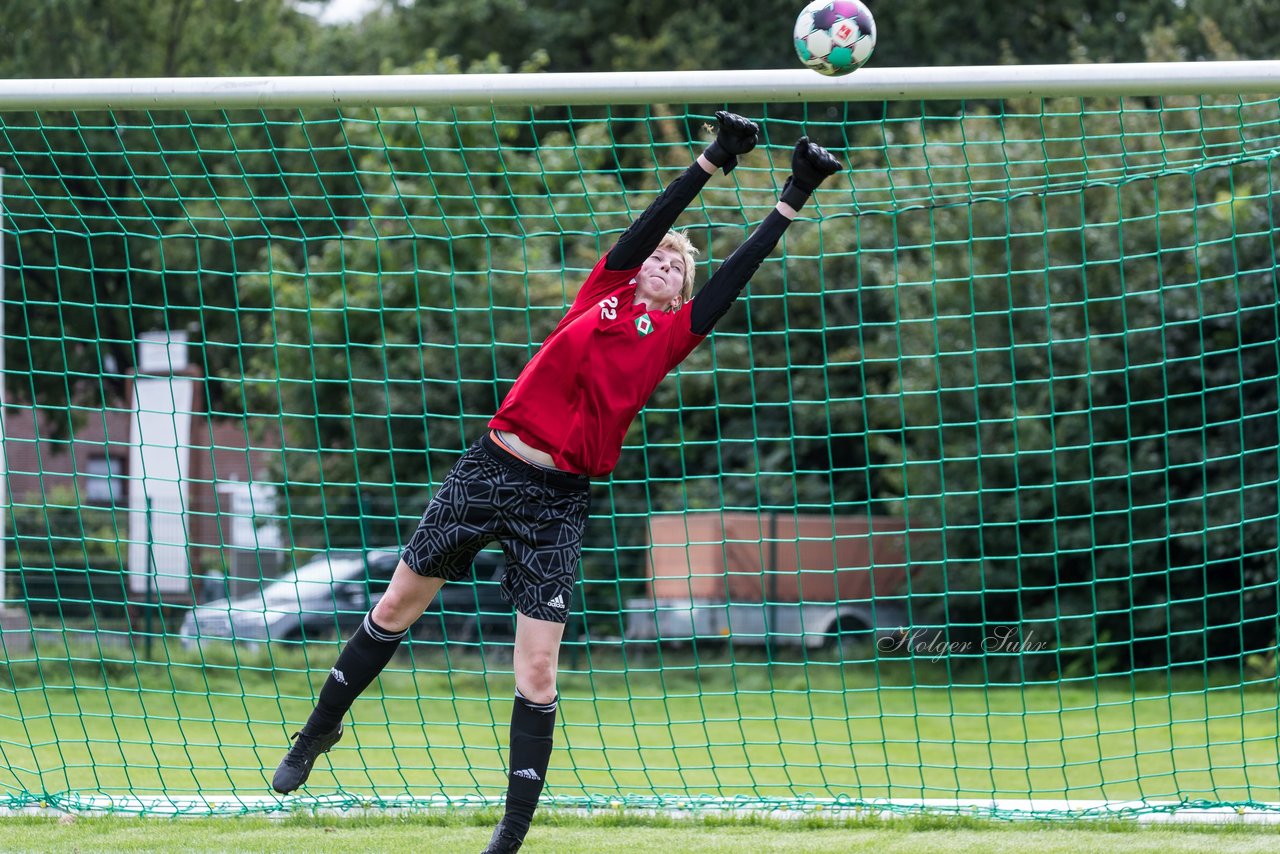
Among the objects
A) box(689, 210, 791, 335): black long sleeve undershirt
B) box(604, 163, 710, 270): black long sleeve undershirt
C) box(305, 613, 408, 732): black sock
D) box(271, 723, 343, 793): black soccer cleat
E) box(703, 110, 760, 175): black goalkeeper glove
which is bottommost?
box(271, 723, 343, 793): black soccer cleat

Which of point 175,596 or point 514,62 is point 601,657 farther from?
point 514,62

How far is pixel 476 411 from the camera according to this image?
1449 centimetres

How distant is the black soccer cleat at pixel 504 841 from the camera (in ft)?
11.8

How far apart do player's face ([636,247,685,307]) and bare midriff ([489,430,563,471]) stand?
560 mm

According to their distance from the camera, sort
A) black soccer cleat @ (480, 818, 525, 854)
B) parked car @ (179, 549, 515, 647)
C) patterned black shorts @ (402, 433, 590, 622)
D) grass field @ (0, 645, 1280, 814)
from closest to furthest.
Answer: black soccer cleat @ (480, 818, 525, 854), patterned black shorts @ (402, 433, 590, 622), grass field @ (0, 645, 1280, 814), parked car @ (179, 549, 515, 647)

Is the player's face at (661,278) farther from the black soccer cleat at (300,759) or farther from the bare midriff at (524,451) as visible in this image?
the black soccer cleat at (300,759)

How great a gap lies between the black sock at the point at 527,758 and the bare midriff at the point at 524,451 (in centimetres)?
68

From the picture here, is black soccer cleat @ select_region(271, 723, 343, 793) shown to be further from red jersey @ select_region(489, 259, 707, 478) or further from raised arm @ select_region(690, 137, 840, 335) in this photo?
raised arm @ select_region(690, 137, 840, 335)

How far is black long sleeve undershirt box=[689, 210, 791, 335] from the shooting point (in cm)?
375

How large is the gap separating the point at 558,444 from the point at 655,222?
0.70 m

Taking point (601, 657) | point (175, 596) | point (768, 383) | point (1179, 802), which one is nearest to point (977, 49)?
point (768, 383)

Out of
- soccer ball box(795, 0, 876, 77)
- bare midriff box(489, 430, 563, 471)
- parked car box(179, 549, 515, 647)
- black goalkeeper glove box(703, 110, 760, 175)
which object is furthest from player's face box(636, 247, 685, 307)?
parked car box(179, 549, 515, 647)

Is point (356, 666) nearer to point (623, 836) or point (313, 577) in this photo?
point (623, 836)

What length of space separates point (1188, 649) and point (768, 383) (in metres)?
4.68
